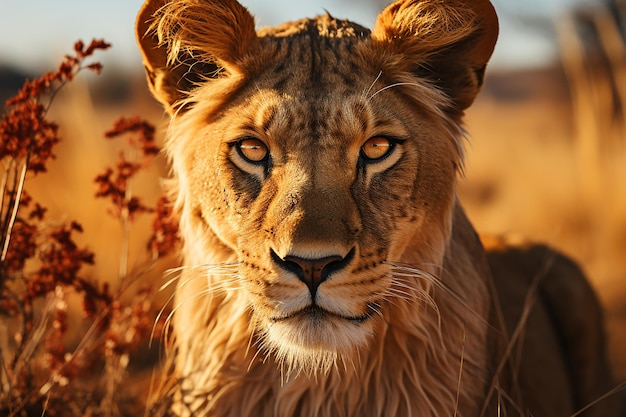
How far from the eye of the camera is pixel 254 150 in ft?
8.97

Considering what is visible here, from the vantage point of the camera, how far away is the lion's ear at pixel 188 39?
9.34ft

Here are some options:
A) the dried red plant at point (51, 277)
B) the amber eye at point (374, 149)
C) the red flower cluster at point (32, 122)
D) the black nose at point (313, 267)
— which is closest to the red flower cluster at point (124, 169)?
the dried red plant at point (51, 277)

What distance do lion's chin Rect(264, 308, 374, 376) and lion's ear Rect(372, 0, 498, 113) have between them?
93 centimetres

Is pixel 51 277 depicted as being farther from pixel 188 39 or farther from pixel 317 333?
pixel 317 333

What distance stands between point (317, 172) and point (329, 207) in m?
0.15

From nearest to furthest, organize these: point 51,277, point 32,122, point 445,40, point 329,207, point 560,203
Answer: point 329,207 < point 445,40 < point 32,122 < point 51,277 < point 560,203

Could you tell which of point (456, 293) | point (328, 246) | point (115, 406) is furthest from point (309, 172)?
point (115, 406)

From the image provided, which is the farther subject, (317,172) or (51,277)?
(51,277)

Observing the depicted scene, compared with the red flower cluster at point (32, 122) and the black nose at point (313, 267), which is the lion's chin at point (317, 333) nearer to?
the black nose at point (313, 267)

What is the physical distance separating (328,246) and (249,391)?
0.85 m

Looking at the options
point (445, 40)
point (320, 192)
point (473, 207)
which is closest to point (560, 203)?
point (473, 207)

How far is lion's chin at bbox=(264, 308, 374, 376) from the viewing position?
2437 millimetres

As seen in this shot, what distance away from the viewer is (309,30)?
3043 millimetres

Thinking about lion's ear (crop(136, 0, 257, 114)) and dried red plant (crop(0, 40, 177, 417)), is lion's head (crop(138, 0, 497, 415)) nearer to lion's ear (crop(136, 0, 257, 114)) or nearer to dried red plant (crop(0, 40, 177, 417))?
lion's ear (crop(136, 0, 257, 114))
